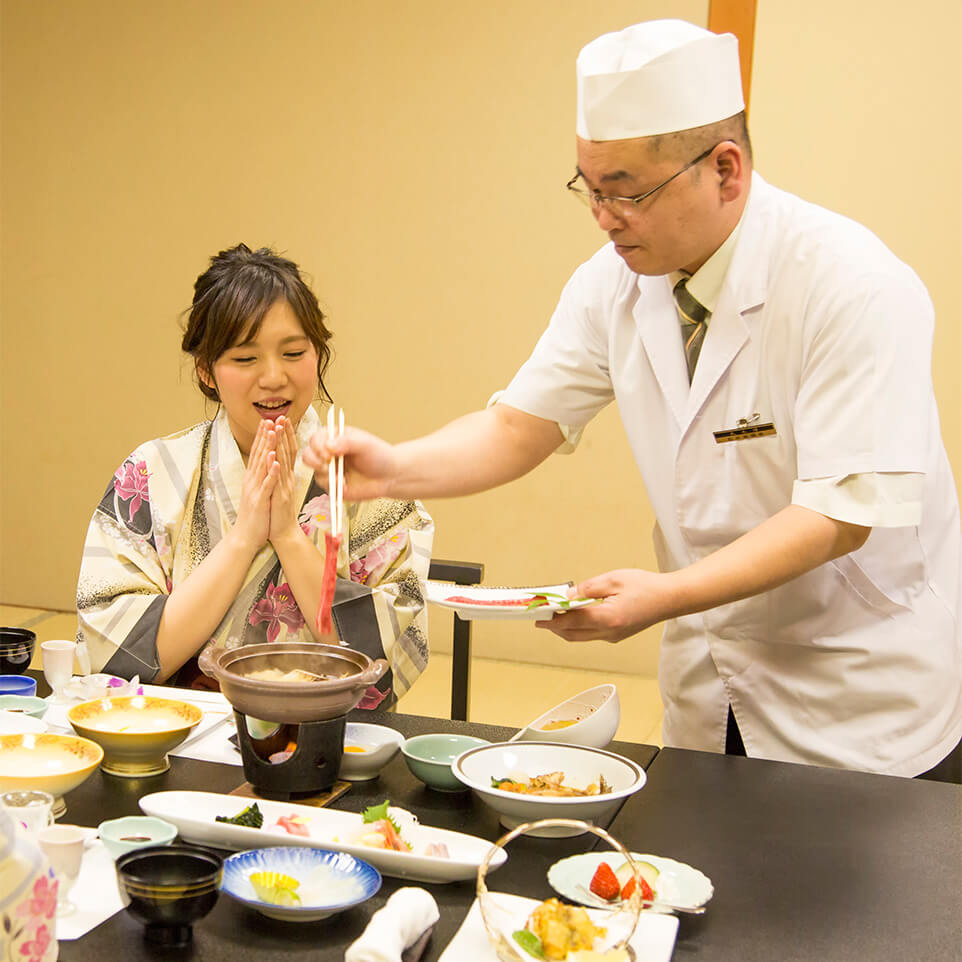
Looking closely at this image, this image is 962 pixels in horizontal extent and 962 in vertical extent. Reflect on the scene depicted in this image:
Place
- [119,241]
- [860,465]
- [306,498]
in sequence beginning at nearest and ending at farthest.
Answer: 1. [860,465]
2. [306,498]
3. [119,241]

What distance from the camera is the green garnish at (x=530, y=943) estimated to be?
1.13 metres

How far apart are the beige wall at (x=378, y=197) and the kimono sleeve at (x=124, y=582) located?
2.66 meters

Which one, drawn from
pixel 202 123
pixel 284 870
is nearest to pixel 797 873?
pixel 284 870

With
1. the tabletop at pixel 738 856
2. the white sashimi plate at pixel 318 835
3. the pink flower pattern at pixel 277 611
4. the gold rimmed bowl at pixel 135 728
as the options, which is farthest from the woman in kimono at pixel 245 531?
the white sashimi plate at pixel 318 835

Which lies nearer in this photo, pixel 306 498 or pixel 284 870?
pixel 284 870

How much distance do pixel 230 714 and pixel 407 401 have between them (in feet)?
10.5

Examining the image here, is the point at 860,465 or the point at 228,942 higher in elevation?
the point at 860,465

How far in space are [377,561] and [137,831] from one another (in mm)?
1026

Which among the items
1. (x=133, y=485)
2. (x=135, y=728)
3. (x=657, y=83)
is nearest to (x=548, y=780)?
(x=135, y=728)

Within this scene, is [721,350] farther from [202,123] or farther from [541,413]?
[202,123]

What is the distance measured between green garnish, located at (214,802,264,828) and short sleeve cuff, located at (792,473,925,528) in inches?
34.6

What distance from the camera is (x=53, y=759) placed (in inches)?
60.8

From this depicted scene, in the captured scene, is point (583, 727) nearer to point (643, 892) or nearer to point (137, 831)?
point (643, 892)

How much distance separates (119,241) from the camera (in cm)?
534
